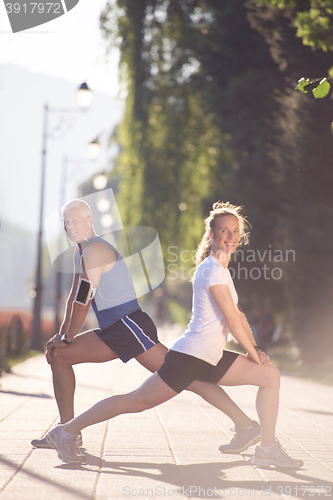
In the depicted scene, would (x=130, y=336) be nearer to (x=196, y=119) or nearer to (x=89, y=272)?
(x=89, y=272)

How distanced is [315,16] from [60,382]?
792 centimetres

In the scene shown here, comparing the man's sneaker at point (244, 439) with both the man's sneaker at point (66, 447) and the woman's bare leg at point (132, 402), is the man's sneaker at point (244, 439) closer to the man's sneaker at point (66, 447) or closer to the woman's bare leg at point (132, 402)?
the woman's bare leg at point (132, 402)

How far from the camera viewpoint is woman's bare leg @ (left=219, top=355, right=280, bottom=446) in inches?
205

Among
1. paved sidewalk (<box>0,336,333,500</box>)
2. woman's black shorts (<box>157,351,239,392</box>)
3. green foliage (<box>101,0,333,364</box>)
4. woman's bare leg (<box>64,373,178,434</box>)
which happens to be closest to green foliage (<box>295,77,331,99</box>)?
paved sidewalk (<box>0,336,333,500</box>)

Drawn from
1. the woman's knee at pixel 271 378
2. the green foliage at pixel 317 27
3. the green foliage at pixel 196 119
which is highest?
the green foliage at pixel 196 119

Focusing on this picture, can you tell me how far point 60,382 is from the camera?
583 centimetres

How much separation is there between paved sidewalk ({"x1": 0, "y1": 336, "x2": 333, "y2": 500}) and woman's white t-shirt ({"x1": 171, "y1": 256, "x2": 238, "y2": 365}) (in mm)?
832

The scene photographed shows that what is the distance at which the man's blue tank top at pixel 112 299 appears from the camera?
5562 millimetres

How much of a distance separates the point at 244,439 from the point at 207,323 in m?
1.21

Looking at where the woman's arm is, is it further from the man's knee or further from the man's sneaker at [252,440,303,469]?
the man's knee

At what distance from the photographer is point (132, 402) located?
5062 mm

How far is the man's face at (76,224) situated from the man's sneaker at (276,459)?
2071mm

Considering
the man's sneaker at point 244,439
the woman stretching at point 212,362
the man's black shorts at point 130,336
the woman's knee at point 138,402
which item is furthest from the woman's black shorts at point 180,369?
the man's sneaker at point 244,439

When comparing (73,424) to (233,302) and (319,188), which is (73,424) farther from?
(319,188)
